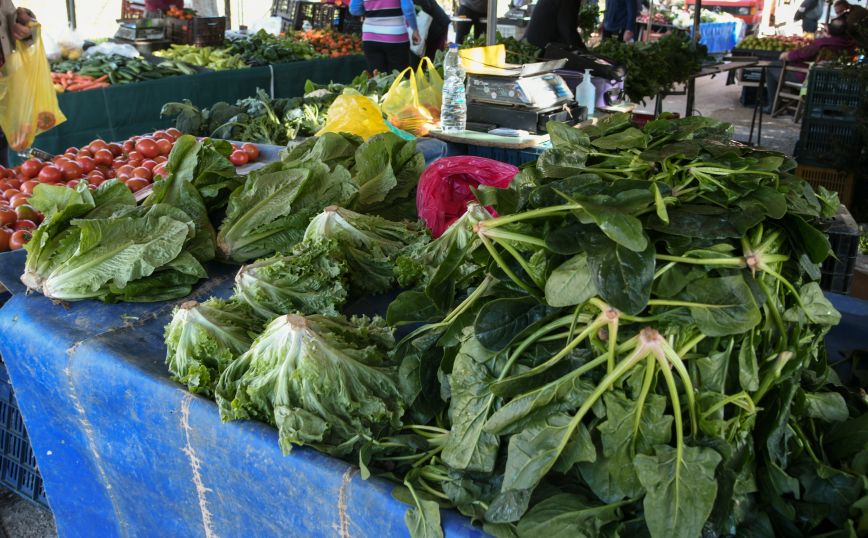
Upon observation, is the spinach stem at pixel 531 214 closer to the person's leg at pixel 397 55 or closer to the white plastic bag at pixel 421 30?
the white plastic bag at pixel 421 30

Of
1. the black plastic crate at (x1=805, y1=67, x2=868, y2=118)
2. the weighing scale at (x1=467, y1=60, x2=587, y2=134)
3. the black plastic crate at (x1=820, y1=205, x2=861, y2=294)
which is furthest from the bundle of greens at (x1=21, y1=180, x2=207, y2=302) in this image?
the black plastic crate at (x1=805, y1=67, x2=868, y2=118)

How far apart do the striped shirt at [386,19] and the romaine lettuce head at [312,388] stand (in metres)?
5.81

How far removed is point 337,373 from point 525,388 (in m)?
0.50

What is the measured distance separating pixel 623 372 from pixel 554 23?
599cm

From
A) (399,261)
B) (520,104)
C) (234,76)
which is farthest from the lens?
(234,76)

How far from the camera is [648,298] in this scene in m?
1.12

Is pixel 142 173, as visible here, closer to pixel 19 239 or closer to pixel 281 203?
pixel 19 239

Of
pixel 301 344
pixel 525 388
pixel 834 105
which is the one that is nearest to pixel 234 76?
pixel 834 105

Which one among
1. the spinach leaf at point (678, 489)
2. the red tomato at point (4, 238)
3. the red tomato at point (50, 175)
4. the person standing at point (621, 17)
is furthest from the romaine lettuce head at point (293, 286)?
the person standing at point (621, 17)

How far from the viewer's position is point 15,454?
2.64m

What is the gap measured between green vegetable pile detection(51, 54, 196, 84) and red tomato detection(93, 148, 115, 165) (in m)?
3.08

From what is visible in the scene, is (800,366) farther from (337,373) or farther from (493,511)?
(337,373)

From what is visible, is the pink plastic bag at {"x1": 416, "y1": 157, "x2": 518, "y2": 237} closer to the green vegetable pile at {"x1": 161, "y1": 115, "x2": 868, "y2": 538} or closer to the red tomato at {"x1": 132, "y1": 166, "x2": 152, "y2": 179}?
the green vegetable pile at {"x1": 161, "y1": 115, "x2": 868, "y2": 538}

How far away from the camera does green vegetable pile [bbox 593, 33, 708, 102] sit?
6809mm
